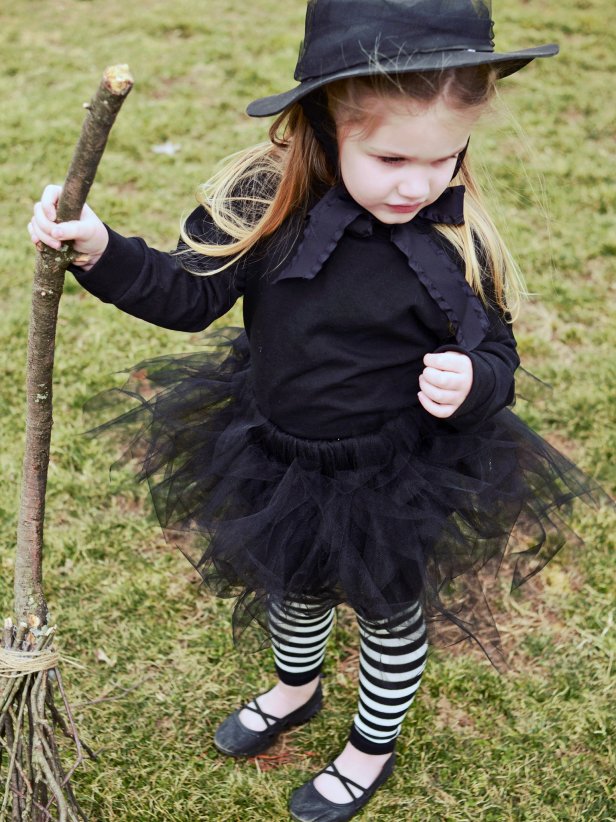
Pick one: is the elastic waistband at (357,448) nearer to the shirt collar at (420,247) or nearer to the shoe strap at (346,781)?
the shirt collar at (420,247)

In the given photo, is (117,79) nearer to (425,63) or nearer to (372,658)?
(425,63)

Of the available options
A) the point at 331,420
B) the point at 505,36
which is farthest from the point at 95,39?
the point at 331,420

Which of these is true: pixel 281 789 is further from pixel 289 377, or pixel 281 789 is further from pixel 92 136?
pixel 92 136

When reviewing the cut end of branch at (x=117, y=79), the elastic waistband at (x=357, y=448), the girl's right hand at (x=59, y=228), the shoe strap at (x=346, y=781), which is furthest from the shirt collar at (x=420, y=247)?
the shoe strap at (x=346, y=781)

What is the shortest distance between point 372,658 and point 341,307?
0.79 m

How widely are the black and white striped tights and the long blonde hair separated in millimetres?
683

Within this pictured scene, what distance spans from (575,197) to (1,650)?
11.6 feet

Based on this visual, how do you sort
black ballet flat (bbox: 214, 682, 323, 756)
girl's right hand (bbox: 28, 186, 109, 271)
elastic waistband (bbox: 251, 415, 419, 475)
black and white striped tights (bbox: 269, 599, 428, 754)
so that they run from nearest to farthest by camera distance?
girl's right hand (bbox: 28, 186, 109, 271)
elastic waistband (bbox: 251, 415, 419, 475)
black and white striped tights (bbox: 269, 599, 428, 754)
black ballet flat (bbox: 214, 682, 323, 756)

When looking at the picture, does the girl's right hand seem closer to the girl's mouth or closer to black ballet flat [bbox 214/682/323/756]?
the girl's mouth

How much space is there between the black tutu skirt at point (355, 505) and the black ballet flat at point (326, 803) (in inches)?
16.6

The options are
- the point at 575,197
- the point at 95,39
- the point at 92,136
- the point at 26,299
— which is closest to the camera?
the point at 92,136

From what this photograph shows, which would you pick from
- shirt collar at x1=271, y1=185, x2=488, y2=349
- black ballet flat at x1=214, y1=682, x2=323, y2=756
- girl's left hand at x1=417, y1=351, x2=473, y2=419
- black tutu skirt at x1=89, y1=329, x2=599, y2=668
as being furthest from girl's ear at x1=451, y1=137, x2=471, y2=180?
black ballet flat at x1=214, y1=682, x2=323, y2=756

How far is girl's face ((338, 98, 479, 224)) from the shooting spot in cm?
153

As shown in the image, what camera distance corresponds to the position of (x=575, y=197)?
4.38 meters
